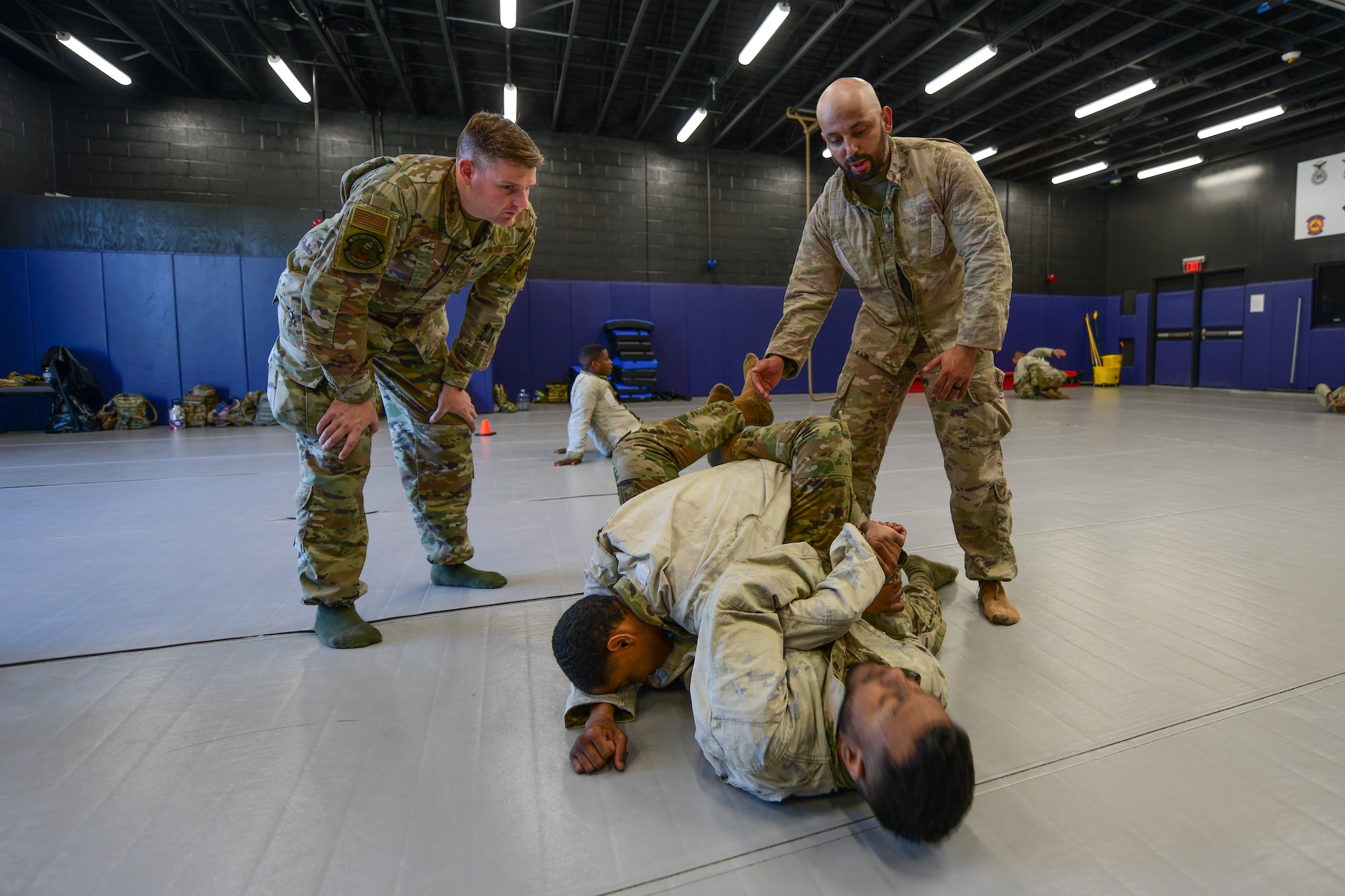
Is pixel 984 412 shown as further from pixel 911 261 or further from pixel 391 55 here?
pixel 391 55

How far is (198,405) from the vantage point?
857 centimetres

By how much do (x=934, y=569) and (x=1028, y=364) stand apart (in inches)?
386

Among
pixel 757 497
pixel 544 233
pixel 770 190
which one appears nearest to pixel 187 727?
pixel 757 497

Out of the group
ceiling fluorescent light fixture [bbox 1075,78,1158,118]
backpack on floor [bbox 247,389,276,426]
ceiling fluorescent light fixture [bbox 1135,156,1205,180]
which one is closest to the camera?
backpack on floor [bbox 247,389,276,426]

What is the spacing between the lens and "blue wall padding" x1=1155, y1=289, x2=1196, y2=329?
44.8 feet

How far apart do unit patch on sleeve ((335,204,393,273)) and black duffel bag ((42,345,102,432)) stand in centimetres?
857

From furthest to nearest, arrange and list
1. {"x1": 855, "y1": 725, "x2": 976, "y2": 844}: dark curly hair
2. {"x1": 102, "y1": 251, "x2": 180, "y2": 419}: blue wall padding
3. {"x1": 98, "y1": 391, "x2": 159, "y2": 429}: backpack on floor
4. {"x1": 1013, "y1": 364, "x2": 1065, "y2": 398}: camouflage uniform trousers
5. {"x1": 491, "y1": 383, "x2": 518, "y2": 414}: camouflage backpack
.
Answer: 1. {"x1": 1013, "y1": 364, "x2": 1065, "y2": 398}: camouflage uniform trousers
2. {"x1": 491, "y1": 383, "x2": 518, "y2": 414}: camouflage backpack
3. {"x1": 102, "y1": 251, "x2": 180, "y2": 419}: blue wall padding
4. {"x1": 98, "y1": 391, "x2": 159, "y2": 429}: backpack on floor
5. {"x1": 855, "y1": 725, "x2": 976, "y2": 844}: dark curly hair

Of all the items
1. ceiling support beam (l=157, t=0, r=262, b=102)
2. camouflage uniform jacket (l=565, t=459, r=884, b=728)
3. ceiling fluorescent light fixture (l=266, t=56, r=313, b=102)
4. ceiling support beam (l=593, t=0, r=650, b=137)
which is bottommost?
camouflage uniform jacket (l=565, t=459, r=884, b=728)

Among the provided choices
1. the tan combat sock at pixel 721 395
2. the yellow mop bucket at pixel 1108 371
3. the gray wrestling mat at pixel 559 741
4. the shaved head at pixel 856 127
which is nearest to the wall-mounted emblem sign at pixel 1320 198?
the yellow mop bucket at pixel 1108 371

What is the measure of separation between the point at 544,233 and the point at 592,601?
37.7ft

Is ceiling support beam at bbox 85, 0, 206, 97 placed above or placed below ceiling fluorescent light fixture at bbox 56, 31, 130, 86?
above

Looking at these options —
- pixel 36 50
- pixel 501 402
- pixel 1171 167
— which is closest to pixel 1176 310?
pixel 1171 167

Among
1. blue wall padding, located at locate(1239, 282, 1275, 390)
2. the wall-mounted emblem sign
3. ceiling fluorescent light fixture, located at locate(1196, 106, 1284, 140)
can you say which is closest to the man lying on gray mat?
ceiling fluorescent light fixture, located at locate(1196, 106, 1284, 140)

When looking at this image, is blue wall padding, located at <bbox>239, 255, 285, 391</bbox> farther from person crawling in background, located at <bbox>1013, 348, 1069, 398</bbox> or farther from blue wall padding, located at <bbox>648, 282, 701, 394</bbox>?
person crawling in background, located at <bbox>1013, 348, 1069, 398</bbox>
